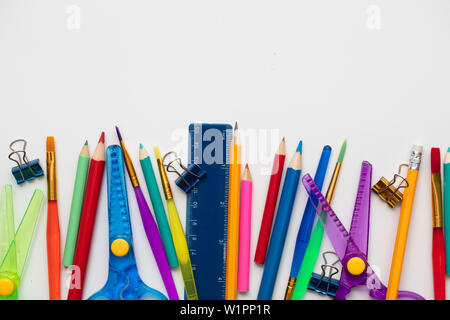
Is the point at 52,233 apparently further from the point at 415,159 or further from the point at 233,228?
the point at 415,159

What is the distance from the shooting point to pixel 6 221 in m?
0.86

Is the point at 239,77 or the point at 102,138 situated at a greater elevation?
the point at 239,77

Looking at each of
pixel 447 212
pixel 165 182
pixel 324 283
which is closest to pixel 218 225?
pixel 165 182

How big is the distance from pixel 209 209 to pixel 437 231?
0.47 m

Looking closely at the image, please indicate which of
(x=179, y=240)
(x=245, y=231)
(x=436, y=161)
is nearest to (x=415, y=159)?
(x=436, y=161)

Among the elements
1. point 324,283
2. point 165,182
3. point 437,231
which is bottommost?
point 324,283

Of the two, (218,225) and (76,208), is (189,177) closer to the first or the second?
(218,225)

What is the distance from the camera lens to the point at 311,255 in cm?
86

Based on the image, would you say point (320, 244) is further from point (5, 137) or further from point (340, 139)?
point (5, 137)

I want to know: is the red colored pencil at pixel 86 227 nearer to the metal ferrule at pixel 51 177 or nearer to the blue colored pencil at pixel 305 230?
the metal ferrule at pixel 51 177

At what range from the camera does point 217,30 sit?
906mm

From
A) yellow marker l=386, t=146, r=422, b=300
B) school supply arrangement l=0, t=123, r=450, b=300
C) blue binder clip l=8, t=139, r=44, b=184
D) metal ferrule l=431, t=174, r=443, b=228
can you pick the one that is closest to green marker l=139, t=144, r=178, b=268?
school supply arrangement l=0, t=123, r=450, b=300

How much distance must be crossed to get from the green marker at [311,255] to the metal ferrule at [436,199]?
201 millimetres

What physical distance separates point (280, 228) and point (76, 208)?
0.42 metres
